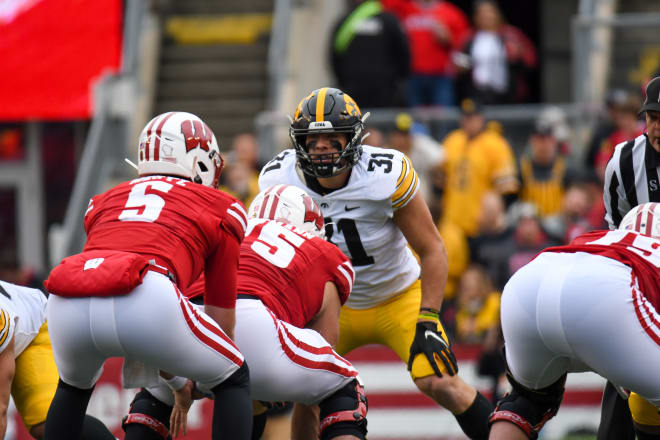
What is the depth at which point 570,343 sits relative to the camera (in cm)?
517

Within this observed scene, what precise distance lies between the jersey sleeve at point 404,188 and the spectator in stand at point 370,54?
5518 mm

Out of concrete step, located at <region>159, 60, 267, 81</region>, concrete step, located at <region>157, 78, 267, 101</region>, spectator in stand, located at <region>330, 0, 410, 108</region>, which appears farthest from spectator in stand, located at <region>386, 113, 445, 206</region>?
concrete step, located at <region>159, 60, 267, 81</region>

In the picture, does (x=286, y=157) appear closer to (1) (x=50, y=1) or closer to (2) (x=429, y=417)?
(2) (x=429, y=417)

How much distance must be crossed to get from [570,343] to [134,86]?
8770 mm

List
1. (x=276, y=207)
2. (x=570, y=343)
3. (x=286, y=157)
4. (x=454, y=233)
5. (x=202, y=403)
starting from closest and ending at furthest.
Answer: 1. (x=570, y=343)
2. (x=276, y=207)
3. (x=286, y=157)
4. (x=202, y=403)
5. (x=454, y=233)

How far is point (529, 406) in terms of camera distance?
569 centimetres

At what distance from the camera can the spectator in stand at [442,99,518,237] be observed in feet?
36.8

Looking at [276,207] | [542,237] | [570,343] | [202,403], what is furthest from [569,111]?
[570,343]

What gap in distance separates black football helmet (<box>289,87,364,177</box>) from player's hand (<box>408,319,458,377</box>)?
962 mm

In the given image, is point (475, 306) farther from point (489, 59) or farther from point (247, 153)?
point (489, 59)

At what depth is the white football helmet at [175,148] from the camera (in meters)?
5.70

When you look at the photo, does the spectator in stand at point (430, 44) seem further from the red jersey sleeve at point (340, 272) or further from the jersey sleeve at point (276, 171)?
the red jersey sleeve at point (340, 272)

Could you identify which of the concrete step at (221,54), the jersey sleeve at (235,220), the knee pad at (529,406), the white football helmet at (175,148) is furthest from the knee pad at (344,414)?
the concrete step at (221,54)

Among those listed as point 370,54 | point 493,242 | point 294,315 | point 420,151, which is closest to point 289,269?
point 294,315
